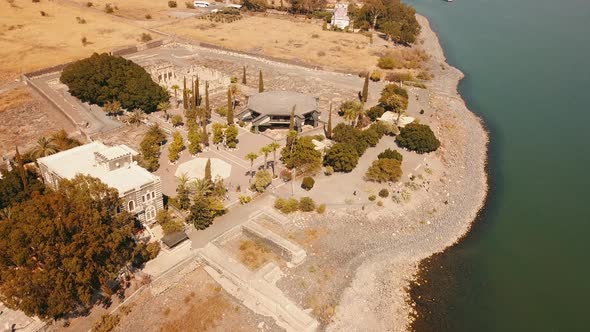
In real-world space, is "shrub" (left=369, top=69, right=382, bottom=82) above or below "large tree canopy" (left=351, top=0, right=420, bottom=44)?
below

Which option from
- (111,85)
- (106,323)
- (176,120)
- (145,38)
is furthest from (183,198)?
(145,38)

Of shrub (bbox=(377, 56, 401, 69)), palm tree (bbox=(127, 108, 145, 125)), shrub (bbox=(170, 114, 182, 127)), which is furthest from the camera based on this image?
shrub (bbox=(377, 56, 401, 69))

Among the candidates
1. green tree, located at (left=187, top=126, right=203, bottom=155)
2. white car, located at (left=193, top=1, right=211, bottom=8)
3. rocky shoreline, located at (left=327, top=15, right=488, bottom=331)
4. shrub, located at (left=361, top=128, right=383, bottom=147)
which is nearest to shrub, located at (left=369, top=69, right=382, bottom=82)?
rocky shoreline, located at (left=327, top=15, right=488, bottom=331)

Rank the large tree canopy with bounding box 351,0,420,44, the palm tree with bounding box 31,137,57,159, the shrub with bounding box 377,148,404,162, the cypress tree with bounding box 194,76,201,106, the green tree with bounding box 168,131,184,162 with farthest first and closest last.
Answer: the large tree canopy with bounding box 351,0,420,44
the cypress tree with bounding box 194,76,201,106
the shrub with bounding box 377,148,404,162
the green tree with bounding box 168,131,184,162
the palm tree with bounding box 31,137,57,159

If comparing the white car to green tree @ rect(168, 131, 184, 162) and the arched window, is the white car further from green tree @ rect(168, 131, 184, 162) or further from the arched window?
the arched window

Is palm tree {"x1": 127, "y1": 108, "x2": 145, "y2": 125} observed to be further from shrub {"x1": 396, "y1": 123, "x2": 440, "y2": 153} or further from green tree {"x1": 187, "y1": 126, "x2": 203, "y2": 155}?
shrub {"x1": 396, "y1": 123, "x2": 440, "y2": 153}

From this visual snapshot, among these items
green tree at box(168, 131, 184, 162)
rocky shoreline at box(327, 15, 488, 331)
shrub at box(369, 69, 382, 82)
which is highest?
shrub at box(369, 69, 382, 82)

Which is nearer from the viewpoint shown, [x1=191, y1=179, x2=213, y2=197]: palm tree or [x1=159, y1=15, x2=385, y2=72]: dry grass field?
[x1=191, y1=179, x2=213, y2=197]: palm tree

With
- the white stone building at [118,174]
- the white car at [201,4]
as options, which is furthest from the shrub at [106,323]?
the white car at [201,4]

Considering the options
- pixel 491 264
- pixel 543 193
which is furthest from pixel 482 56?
pixel 491 264
